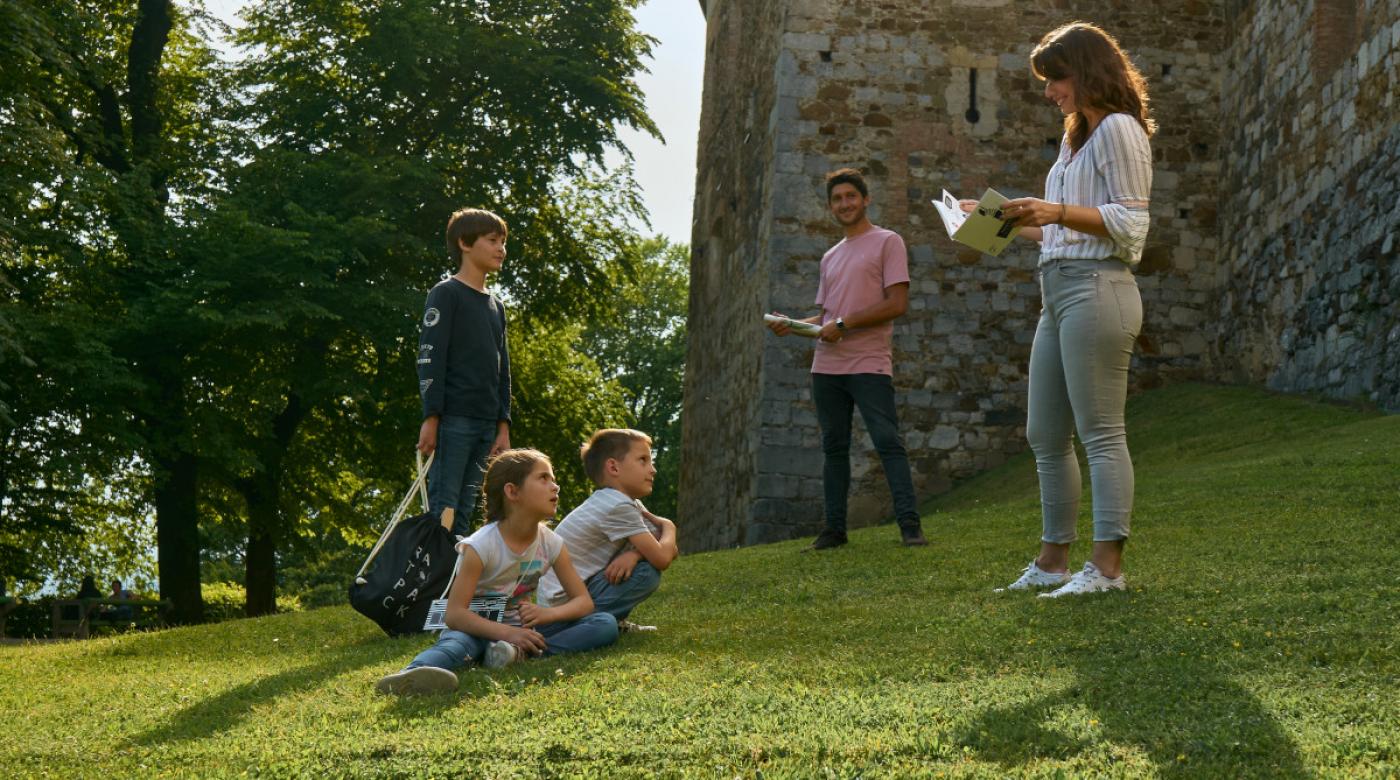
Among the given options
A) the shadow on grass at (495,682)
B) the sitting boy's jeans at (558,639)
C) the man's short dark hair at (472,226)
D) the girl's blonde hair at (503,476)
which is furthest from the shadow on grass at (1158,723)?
the man's short dark hair at (472,226)

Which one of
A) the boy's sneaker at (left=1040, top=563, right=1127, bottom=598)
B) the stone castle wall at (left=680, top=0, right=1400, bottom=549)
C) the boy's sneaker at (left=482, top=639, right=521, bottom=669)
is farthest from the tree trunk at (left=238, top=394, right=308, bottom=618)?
the boy's sneaker at (left=1040, top=563, right=1127, bottom=598)

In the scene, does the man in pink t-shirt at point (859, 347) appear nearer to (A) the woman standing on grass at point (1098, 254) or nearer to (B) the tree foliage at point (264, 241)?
(A) the woman standing on grass at point (1098, 254)

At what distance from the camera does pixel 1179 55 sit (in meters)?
16.3

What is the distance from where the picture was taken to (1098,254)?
579cm

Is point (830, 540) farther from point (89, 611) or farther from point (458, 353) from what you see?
point (89, 611)

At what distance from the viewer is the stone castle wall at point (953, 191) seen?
15.6m

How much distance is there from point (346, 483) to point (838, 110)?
12.6m

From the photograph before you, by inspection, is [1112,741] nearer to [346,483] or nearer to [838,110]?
[838,110]

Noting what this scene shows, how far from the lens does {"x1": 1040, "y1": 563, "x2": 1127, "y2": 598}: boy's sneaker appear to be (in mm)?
5836

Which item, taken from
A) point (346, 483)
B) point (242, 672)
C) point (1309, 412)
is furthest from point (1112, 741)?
point (346, 483)

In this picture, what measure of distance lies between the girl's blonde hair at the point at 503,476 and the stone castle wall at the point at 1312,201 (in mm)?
8402

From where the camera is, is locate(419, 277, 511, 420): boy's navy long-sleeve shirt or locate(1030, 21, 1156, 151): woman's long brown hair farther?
locate(419, 277, 511, 420): boy's navy long-sleeve shirt

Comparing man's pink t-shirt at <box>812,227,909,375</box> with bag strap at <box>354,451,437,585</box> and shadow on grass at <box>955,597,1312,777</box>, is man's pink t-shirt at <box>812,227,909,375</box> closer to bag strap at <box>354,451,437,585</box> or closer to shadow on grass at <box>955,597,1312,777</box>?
bag strap at <box>354,451,437,585</box>

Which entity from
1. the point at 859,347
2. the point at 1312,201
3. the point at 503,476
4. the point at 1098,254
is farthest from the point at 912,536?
the point at 1312,201
